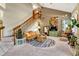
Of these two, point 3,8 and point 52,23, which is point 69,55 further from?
point 3,8

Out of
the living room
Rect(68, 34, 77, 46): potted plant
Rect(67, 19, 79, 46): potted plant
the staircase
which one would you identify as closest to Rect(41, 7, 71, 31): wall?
the living room

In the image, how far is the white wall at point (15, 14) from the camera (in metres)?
2.50

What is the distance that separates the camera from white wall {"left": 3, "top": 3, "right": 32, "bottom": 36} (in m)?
2.50

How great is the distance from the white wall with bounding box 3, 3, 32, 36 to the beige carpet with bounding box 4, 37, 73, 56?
25 centimetres

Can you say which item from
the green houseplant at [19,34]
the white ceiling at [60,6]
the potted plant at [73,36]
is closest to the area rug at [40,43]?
the green houseplant at [19,34]

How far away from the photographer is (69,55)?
8.21ft

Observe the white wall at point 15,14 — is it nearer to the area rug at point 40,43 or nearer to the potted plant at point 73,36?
the area rug at point 40,43

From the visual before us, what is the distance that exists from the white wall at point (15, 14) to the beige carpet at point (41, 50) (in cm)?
25

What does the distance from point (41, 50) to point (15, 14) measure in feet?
1.95

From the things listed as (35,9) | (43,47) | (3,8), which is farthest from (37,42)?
(3,8)

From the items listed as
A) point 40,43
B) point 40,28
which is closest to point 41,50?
point 40,43

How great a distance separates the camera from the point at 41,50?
2.52 metres

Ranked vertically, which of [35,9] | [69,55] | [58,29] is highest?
[35,9]

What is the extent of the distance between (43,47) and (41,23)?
0.32m
